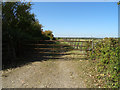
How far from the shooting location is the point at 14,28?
10.1m

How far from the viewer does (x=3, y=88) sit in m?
3.64

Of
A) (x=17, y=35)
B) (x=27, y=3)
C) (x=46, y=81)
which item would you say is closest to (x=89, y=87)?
(x=46, y=81)

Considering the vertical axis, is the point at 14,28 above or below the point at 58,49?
above

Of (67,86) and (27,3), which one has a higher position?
(27,3)

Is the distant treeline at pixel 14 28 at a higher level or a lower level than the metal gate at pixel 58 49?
higher

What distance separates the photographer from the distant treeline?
724 centimetres

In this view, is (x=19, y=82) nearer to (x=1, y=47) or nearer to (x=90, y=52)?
(x=1, y=47)

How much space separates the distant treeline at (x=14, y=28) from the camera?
23.8ft

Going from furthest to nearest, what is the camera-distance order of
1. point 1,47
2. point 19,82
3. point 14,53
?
point 14,53 < point 1,47 < point 19,82

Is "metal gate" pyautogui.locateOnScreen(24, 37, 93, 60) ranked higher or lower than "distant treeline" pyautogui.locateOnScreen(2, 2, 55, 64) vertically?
lower

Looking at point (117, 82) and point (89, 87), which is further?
point (89, 87)

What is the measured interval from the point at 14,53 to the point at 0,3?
6833 mm

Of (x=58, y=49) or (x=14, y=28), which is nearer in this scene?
(x=58, y=49)

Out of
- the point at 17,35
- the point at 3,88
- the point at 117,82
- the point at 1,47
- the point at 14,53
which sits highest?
the point at 17,35
